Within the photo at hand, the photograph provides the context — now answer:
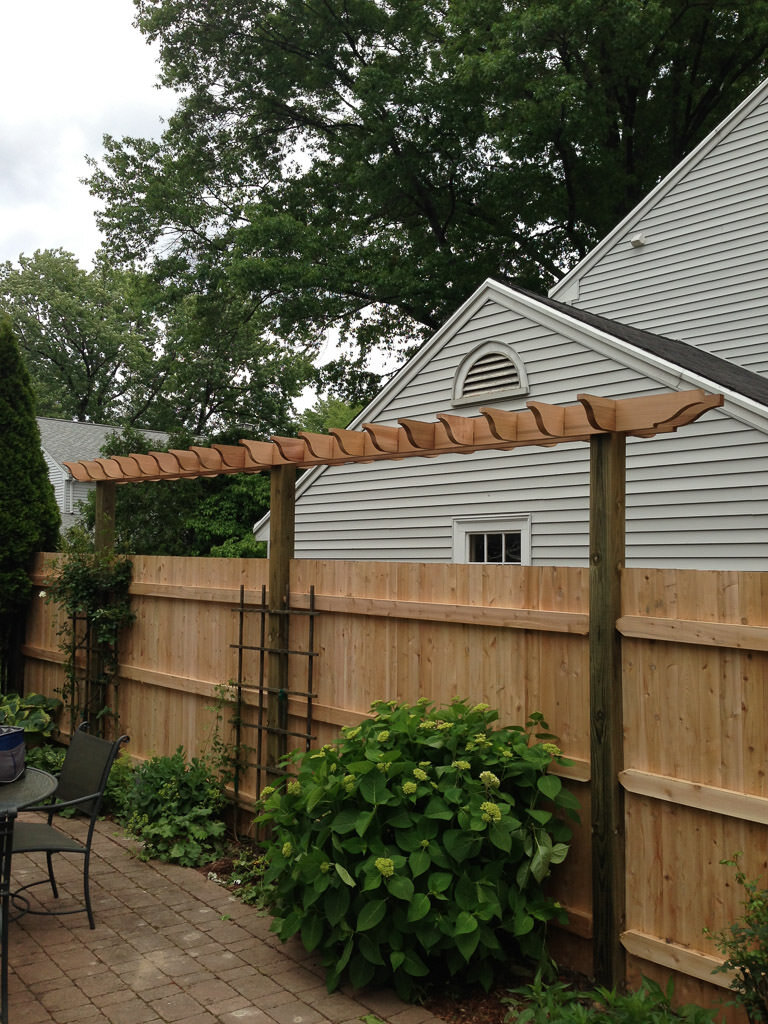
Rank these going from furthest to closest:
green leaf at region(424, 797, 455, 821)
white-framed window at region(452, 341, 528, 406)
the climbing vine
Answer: white-framed window at region(452, 341, 528, 406)
the climbing vine
green leaf at region(424, 797, 455, 821)

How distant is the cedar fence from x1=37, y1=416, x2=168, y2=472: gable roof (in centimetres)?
2404

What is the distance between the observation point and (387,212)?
2086 centimetres

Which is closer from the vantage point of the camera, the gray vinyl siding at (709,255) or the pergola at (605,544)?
the pergola at (605,544)

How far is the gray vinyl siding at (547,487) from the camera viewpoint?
23.9ft

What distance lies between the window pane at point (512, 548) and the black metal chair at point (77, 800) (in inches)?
206

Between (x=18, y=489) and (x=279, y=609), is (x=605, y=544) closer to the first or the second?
(x=279, y=609)

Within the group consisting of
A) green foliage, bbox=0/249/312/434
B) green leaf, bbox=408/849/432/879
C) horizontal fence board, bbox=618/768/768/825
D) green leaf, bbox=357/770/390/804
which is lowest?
green leaf, bbox=408/849/432/879

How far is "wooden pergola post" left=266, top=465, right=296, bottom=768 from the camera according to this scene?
18.0 feet

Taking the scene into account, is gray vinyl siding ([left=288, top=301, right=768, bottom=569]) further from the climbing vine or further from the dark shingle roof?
the climbing vine

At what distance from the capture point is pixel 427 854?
11.9ft

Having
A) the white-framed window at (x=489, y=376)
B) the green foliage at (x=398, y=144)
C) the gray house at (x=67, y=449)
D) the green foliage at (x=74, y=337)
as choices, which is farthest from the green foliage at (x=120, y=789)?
the green foliage at (x=74, y=337)

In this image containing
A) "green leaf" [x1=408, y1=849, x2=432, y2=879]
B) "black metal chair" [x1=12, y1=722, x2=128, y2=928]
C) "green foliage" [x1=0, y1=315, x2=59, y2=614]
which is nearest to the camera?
"green leaf" [x1=408, y1=849, x2=432, y2=879]

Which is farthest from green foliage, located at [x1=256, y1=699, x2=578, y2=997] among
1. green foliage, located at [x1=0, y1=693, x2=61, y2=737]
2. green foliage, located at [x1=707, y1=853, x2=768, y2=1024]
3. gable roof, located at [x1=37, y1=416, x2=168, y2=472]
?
gable roof, located at [x1=37, y1=416, x2=168, y2=472]

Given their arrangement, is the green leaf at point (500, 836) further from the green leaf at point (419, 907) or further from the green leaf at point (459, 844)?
the green leaf at point (419, 907)
